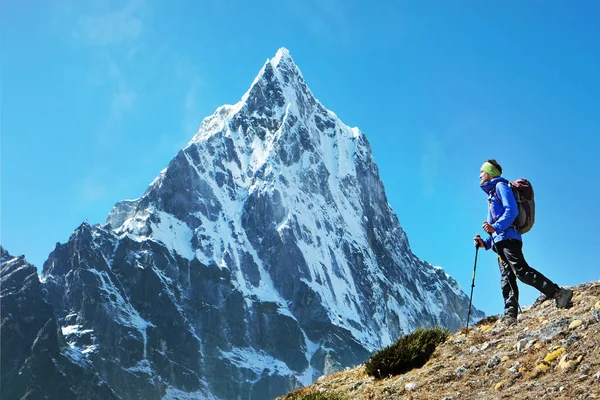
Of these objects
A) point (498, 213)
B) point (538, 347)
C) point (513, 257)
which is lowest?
point (538, 347)

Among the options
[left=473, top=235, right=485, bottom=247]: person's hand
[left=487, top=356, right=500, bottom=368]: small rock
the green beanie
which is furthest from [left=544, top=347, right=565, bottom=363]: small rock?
the green beanie

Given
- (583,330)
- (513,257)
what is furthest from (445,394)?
(513,257)

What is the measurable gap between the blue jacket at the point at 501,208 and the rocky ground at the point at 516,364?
6.06 feet

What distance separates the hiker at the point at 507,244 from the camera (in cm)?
1384

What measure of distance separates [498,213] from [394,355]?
3.68 m

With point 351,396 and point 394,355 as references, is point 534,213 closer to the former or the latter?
point 394,355

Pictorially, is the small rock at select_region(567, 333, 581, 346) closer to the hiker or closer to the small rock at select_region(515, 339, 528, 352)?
the small rock at select_region(515, 339, 528, 352)

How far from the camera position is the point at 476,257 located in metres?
15.7

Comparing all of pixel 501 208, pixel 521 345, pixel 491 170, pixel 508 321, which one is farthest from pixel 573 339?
pixel 491 170

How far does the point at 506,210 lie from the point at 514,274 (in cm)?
144

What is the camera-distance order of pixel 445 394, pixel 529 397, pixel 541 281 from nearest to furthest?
pixel 529 397 → pixel 445 394 → pixel 541 281

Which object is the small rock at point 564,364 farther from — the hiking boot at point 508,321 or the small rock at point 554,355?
the hiking boot at point 508,321

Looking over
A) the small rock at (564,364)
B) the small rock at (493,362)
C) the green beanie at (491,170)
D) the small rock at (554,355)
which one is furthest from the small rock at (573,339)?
the green beanie at (491,170)

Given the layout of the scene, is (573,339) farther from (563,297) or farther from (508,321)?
(508,321)
